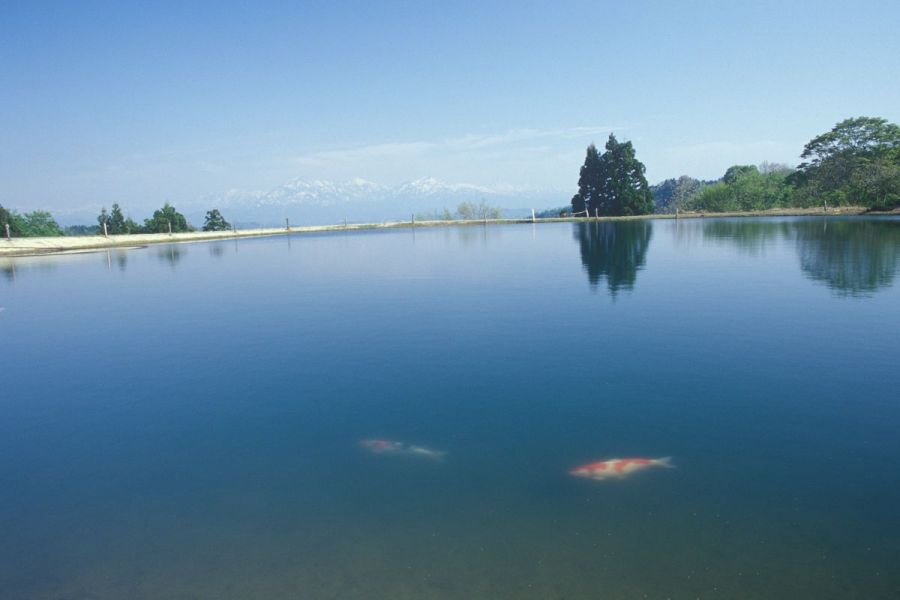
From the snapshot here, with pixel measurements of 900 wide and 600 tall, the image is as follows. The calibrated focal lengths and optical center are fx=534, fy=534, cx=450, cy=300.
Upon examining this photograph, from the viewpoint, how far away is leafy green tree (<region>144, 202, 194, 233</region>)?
229 ft

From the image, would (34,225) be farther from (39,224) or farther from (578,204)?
A: (578,204)

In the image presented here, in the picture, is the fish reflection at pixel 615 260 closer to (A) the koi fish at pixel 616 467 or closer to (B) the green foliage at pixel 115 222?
(A) the koi fish at pixel 616 467

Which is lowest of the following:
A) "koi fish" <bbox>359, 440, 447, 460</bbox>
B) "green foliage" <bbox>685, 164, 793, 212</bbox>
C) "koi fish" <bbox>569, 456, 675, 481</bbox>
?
"koi fish" <bbox>569, 456, 675, 481</bbox>

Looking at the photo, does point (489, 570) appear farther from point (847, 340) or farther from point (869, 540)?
point (847, 340)

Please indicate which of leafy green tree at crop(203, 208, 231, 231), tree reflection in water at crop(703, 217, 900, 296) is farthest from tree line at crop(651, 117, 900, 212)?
leafy green tree at crop(203, 208, 231, 231)

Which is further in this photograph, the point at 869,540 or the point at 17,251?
the point at 17,251

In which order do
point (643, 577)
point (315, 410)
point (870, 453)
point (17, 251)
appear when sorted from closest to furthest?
point (643, 577) < point (870, 453) < point (315, 410) < point (17, 251)

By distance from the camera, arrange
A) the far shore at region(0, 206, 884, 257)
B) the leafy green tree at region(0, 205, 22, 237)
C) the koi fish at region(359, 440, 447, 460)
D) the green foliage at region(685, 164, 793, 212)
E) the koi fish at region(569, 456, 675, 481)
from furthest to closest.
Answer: the green foliage at region(685, 164, 793, 212), the leafy green tree at region(0, 205, 22, 237), the far shore at region(0, 206, 884, 257), the koi fish at region(359, 440, 447, 460), the koi fish at region(569, 456, 675, 481)

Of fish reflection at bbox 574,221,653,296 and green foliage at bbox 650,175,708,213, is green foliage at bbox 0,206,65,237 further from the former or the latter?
green foliage at bbox 650,175,708,213

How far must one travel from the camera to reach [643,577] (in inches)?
189

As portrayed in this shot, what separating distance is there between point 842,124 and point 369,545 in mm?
77913

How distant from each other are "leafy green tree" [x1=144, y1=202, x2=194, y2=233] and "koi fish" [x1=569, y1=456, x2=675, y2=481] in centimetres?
7430

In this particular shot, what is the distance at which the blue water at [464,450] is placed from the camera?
5.05m

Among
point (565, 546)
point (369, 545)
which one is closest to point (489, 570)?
point (565, 546)
